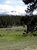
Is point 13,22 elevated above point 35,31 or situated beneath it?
situated beneath

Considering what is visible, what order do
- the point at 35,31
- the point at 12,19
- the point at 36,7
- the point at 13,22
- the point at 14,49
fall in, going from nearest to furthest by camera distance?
the point at 14,49
the point at 36,7
the point at 35,31
the point at 13,22
the point at 12,19

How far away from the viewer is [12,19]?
69750 millimetres

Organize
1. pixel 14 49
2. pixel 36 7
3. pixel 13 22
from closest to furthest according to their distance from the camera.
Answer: pixel 14 49, pixel 36 7, pixel 13 22

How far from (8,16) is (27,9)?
44.2m

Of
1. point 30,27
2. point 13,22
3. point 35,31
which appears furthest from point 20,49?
point 13,22

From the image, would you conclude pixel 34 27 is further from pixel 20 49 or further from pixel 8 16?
pixel 8 16

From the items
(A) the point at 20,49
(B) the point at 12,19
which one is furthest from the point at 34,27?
(B) the point at 12,19

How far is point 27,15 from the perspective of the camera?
29.9 m

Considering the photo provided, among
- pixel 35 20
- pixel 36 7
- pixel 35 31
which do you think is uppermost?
pixel 36 7

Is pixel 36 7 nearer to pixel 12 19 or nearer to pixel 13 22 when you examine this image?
pixel 13 22

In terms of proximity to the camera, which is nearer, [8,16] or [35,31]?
[35,31]

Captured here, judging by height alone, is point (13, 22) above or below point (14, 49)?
below

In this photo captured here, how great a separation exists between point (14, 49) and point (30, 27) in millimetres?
14463

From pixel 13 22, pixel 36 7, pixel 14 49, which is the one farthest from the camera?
pixel 13 22
